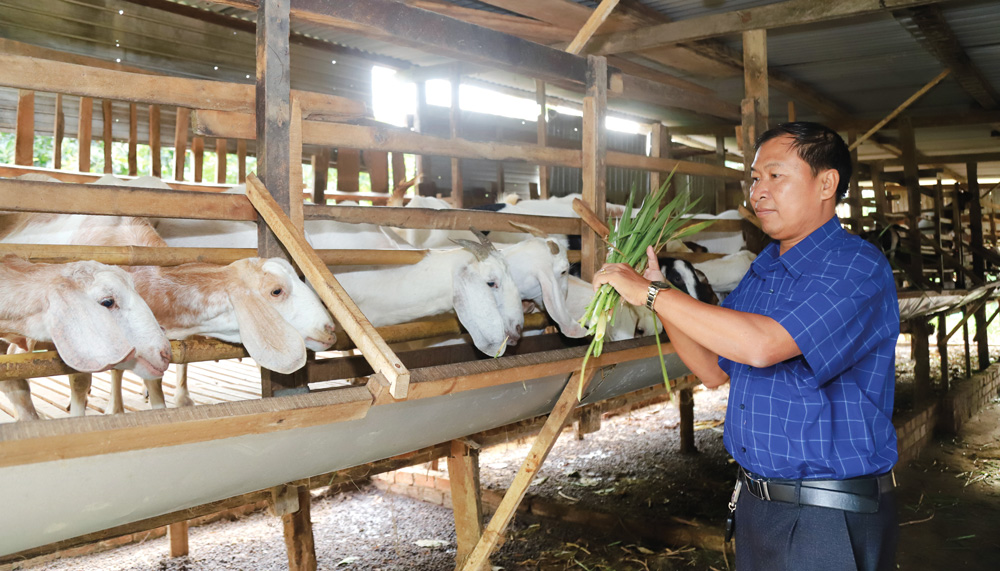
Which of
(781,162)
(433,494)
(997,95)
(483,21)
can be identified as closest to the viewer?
(781,162)

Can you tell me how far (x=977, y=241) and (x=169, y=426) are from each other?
1241cm

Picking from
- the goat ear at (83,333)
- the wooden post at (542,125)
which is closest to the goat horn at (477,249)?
the goat ear at (83,333)

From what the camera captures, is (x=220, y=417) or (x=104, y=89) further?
(x=104, y=89)

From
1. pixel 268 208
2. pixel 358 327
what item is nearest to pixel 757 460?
pixel 358 327

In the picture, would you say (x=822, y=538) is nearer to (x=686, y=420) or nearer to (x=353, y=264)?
(x=353, y=264)

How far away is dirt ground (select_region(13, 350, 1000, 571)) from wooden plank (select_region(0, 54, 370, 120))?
372 cm

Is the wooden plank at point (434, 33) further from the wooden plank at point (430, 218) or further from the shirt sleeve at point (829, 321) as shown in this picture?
the shirt sleeve at point (829, 321)

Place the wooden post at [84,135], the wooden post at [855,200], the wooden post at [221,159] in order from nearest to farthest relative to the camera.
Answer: the wooden post at [84,135]
the wooden post at [221,159]
the wooden post at [855,200]

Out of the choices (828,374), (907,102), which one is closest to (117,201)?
(828,374)

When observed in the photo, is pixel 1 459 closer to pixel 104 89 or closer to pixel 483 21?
pixel 104 89

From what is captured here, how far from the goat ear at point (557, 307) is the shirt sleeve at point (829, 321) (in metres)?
1.20

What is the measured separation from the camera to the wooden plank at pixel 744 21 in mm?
4598

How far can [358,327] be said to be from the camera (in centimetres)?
197

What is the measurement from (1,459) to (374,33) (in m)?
1.99
